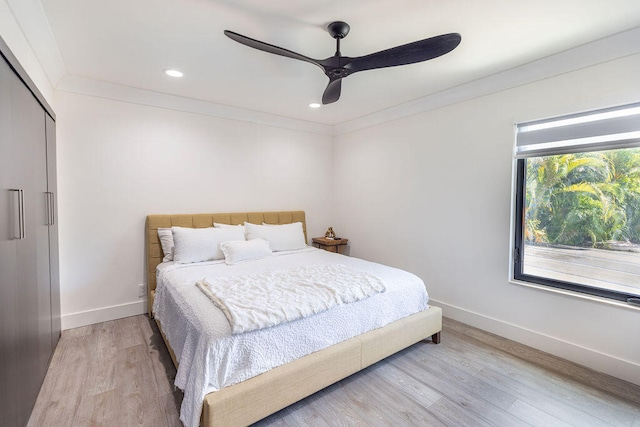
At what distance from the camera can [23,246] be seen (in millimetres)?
1709

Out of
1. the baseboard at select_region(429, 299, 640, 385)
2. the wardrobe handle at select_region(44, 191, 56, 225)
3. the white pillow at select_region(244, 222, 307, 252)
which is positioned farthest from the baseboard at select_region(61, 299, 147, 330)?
the baseboard at select_region(429, 299, 640, 385)

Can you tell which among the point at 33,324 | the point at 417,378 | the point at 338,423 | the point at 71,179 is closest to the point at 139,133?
the point at 71,179

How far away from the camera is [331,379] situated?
6.33 ft

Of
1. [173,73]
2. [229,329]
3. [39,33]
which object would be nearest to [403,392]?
[229,329]

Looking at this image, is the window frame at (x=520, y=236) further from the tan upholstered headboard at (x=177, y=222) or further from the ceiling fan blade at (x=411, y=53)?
the tan upholstered headboard at (x=177, y=222)

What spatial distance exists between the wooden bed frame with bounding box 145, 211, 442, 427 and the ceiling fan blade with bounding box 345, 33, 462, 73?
1.91m

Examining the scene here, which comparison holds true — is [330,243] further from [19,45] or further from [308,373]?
[19,45]

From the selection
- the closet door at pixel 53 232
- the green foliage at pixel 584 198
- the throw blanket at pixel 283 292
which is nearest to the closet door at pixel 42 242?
the closet door at pixel 53 232

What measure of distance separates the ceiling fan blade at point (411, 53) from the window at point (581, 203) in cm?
143

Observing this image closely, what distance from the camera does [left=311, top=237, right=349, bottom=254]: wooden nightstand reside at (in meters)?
4.31

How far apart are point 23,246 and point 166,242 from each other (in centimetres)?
145

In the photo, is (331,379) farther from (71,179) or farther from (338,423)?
(71,179)

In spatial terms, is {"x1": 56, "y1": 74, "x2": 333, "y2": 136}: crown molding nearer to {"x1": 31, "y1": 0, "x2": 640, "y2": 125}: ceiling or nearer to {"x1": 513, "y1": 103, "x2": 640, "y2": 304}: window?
{"x1": 31, "y1": 0, "x2": 640, "y2": 125}: ceiling

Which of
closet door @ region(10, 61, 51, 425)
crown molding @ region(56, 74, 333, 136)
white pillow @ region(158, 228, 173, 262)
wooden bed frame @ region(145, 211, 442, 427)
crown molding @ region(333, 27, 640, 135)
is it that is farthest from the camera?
white pillow @ region(158, 228, 173, 262)
